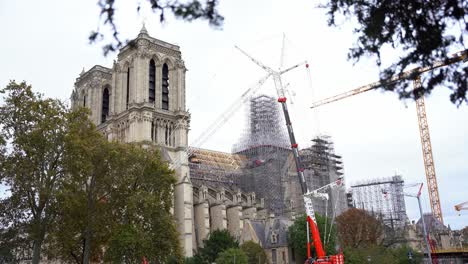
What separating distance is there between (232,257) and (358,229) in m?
27.4

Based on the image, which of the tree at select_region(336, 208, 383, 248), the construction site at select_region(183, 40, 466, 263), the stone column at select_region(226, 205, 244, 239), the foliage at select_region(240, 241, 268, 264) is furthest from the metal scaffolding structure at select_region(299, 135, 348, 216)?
the foliage at select_region(240, 241, 268, 264)

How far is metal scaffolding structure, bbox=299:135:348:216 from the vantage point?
295ft

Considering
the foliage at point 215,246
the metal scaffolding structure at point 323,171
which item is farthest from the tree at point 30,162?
the metal scaffolding structure at point 323,171

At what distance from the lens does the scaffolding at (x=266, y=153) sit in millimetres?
88188

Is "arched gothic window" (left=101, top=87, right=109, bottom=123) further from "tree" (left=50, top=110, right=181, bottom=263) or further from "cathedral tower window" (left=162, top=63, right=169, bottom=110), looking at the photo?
"tree" (left=50, top=110, right=181, bottom=263)

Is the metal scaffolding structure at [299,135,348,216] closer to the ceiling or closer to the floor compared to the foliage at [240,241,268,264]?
closer to the ceiling

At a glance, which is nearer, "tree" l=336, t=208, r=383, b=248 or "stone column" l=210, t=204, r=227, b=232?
"tree" l=336, t=208, r=383, b=248

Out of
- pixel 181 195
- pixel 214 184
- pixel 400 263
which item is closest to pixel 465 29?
pixel 400 263

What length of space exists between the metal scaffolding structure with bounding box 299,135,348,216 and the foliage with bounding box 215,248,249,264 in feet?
108

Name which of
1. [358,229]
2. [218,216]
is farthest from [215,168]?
[358,229]

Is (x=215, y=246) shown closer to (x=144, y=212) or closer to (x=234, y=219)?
(x=234, y=219)

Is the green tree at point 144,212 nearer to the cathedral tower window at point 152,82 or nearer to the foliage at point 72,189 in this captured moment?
the foliage at point 72,189

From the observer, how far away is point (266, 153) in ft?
302

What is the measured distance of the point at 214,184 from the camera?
3575 inches
